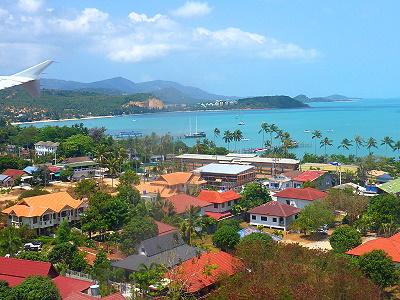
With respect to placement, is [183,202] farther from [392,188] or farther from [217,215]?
[392,188]

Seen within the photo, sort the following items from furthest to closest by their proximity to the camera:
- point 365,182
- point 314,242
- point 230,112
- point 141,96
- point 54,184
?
1. point 230,112
2. point 141,96
3. point 54,184
4. point 365,182
5. point 314,242

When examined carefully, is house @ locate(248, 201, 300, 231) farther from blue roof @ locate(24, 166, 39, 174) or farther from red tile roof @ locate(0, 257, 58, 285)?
blue roof @ locate(24, 166, 39, 174)

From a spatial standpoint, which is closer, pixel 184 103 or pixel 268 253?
pixel 268 253

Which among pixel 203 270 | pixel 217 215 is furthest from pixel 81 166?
pixel 203 270

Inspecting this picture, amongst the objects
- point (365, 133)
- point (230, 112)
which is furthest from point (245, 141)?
point (230, 112)

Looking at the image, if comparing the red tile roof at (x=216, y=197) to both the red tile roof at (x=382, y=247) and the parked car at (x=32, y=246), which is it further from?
the red tile roof at (x=382, y=247)

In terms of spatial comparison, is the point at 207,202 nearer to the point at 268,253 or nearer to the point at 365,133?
the point at 268,253

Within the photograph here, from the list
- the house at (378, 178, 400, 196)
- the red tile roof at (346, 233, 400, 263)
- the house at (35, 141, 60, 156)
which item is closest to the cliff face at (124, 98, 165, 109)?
the house at (35, 141, 60, 156)
